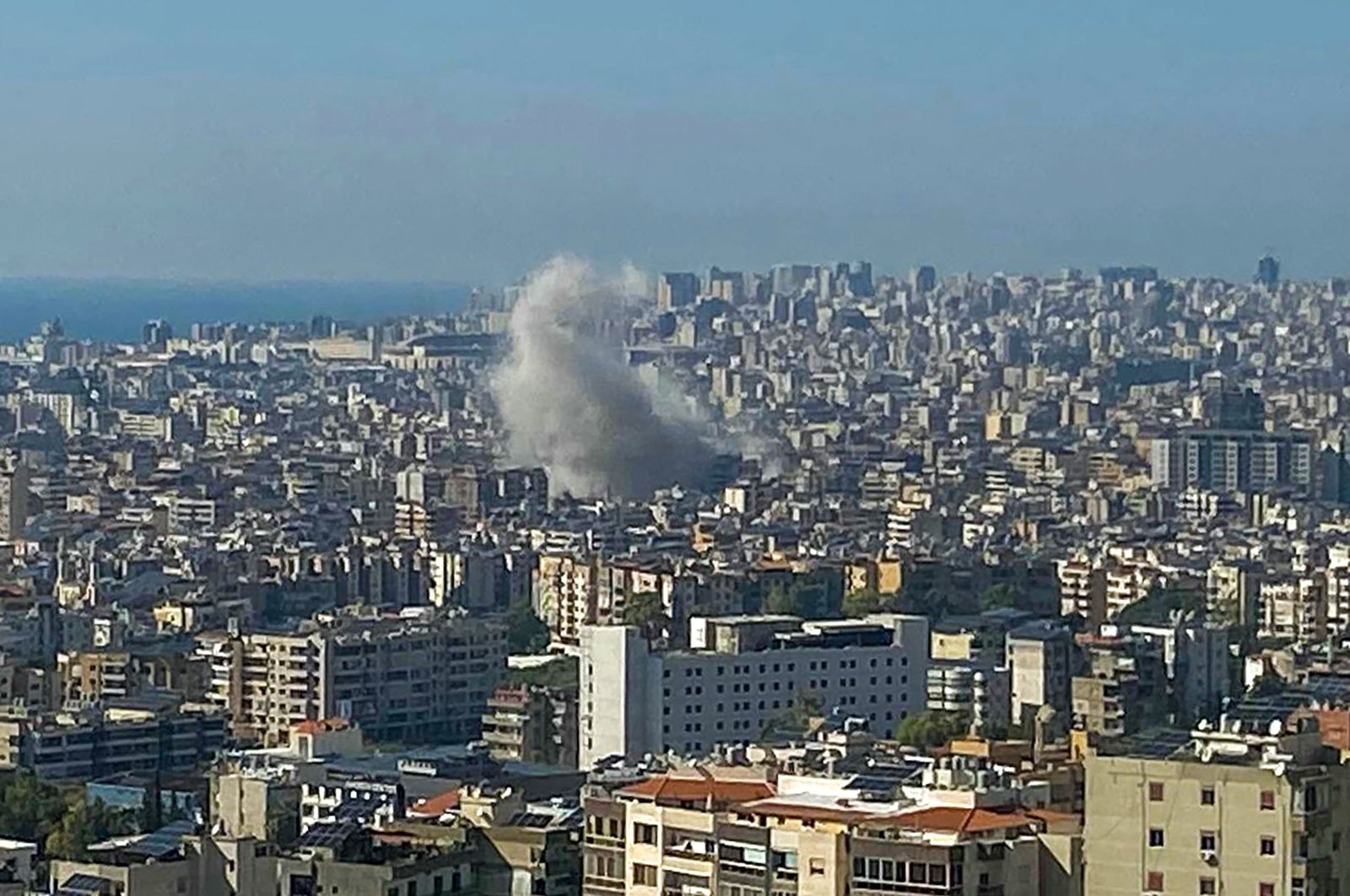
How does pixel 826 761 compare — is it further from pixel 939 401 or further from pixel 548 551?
pixel 939 401

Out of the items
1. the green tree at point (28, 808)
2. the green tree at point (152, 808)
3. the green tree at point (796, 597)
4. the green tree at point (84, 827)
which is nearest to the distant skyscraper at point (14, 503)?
the green tree at point (796, 597)

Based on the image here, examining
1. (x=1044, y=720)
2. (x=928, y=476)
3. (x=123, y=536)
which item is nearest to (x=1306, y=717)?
(x=1044, y=720)

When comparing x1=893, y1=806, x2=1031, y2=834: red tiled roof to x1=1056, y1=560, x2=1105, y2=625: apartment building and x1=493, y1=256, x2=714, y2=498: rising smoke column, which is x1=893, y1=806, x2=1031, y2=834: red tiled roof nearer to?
x1=1056, y1=560, x2=1105, y2=625: apartment building

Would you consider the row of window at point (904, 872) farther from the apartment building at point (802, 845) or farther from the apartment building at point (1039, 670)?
the apartment building at point (1039, 670)

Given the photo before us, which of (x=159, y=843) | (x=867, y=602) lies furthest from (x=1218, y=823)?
(x=867, y=602)

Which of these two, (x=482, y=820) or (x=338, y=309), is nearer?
(x=482, y=820)
